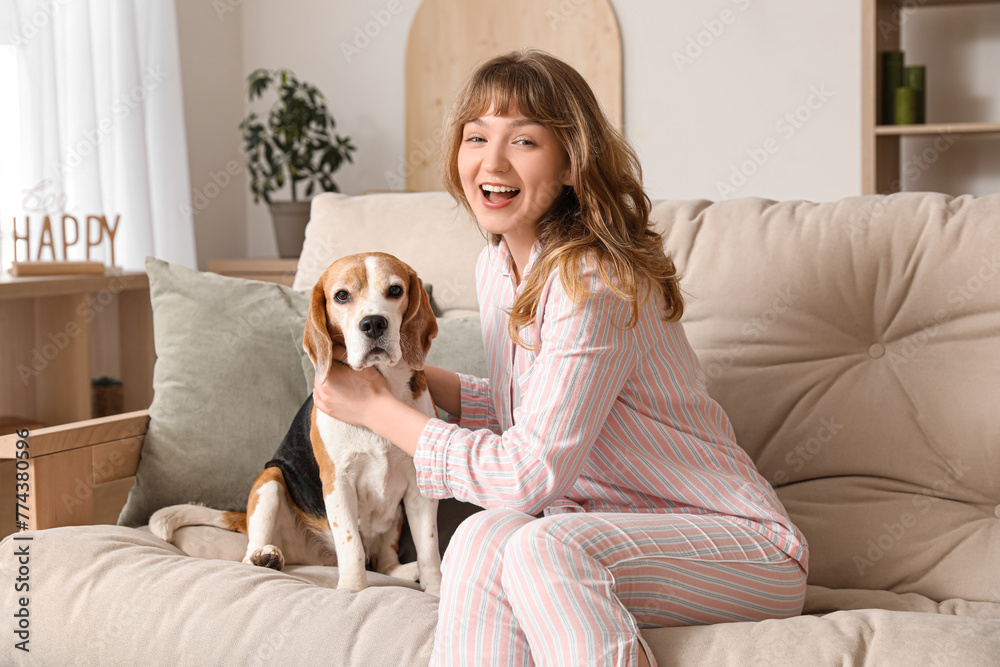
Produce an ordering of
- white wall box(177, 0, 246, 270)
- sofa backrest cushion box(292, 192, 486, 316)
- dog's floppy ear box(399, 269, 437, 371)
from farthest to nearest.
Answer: white wall box(177, 0, 246, 270) → sofa backrest cushion box(292, 192, 486, 316) → dog's floppy ear box(399, 269, 437, 371)

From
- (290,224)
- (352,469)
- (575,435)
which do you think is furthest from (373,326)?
(290,224)

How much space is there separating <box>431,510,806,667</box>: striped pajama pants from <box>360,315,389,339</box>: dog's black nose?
0.35 metres

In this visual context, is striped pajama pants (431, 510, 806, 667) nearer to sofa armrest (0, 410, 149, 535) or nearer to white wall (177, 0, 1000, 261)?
sofa armrest (0, 410, 149, 535)

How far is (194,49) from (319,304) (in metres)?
2.85

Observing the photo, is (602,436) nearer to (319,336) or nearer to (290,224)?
(319,336)

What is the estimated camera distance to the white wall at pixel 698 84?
313 centimetres

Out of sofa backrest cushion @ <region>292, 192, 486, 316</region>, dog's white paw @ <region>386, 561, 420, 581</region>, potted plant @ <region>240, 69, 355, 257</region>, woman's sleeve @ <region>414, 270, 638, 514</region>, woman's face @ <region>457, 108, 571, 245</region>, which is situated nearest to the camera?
woman's sleeve @ <region>414, 270, 638, 514</region>

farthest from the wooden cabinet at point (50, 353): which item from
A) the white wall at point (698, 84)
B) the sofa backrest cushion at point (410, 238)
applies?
the sofa backrest cushion at point (410, 238)

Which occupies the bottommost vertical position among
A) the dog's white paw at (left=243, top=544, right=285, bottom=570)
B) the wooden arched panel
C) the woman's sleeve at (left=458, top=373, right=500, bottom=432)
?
the dog's white paw at (left=243, top=544, right=285, bottom=570)

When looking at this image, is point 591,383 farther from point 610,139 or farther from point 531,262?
point 610,139

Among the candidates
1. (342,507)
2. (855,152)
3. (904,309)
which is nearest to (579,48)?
(855,152)

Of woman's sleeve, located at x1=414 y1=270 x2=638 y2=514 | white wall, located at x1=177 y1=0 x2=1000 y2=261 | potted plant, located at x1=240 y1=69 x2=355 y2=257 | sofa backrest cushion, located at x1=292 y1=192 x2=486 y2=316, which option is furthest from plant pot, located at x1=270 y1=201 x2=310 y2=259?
woman's sleeve, located at x1=414 y1=270 x2=638 y2=514

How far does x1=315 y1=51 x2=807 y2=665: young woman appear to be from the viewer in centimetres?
112

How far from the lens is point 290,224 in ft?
11.6
